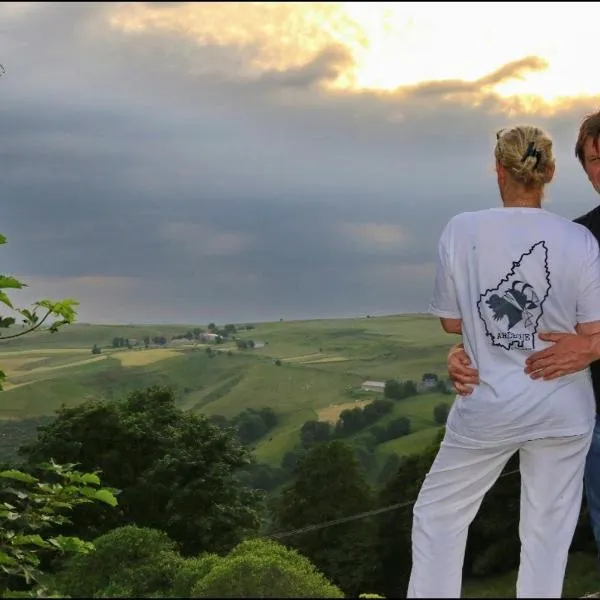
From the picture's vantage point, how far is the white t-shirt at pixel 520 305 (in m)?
2.81

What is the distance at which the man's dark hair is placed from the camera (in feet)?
11.3

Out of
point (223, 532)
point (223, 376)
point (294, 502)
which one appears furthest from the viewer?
point (223, 376)

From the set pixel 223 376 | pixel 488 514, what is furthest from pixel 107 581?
pixel 223 376

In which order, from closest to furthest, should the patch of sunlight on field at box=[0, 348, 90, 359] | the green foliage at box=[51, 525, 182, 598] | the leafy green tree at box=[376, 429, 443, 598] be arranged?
1. the green foliage at box=[51, 525, 182, 598]
2. the leafy green tree at box=[376, 429, 443, 598]
3. the patch of sunlight on field at box=[0, 348, 90, 359]

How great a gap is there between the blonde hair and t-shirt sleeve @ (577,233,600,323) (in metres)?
0.27

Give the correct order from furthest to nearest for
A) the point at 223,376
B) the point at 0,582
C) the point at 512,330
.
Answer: the point at 223,376 → the point at 0,582 → the point at 512,330

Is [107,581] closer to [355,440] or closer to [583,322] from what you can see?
[583,322]

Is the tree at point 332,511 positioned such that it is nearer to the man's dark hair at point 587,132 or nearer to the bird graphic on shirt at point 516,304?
the man's dark hair at point 587,132

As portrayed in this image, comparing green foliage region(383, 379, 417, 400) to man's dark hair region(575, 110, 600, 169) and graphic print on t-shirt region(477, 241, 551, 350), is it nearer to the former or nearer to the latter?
man's dark hair region(575, 110, 600, 169)

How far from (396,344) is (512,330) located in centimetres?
9680

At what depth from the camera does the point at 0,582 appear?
640 centimetres

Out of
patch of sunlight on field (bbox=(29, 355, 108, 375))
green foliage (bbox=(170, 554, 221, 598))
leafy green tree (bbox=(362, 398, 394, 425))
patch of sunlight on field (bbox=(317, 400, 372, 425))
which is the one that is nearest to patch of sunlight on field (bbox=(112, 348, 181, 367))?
patch of sunlight on field (bbox=(29, 355, 108, 375))

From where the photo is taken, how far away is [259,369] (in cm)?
9219

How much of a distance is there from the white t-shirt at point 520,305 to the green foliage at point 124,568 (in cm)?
184
